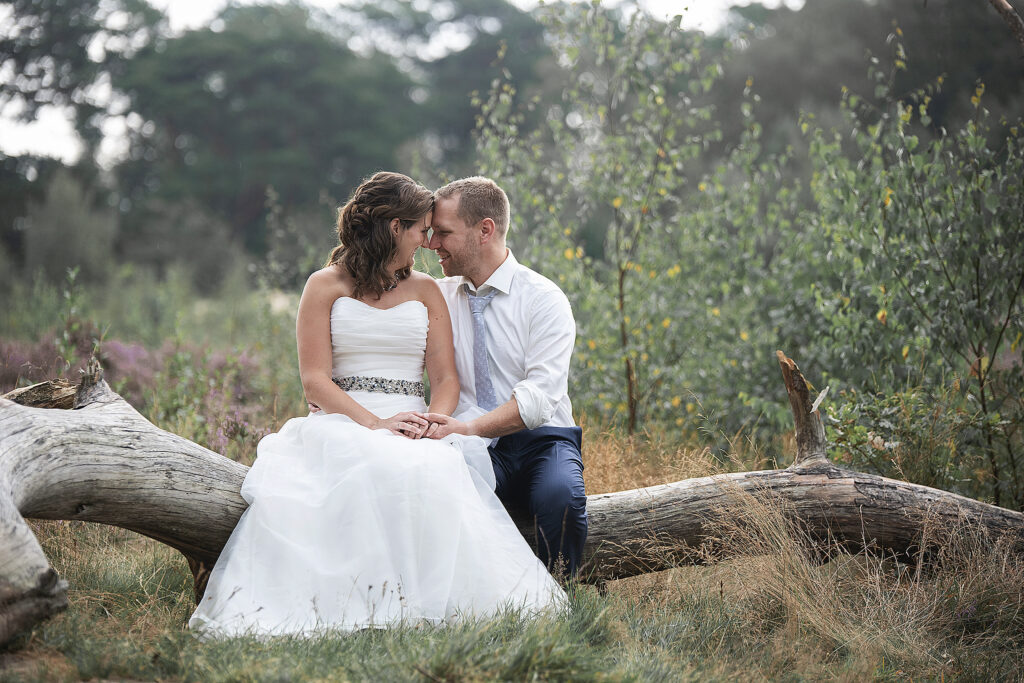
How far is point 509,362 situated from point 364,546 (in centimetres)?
126

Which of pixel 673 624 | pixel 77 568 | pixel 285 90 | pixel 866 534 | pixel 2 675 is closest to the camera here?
pixel 2 675

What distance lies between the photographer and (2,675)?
2.22m

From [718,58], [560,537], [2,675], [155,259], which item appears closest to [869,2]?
[718,58]

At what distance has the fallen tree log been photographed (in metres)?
2.62

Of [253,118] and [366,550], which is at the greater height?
[253,118]

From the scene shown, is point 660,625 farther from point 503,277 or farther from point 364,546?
point 503,277

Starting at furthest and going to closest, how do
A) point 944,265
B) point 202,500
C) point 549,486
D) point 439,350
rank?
point 944,265, point 439,350, point 549,486, point 202,500

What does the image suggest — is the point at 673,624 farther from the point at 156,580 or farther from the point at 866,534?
the point at 156,580

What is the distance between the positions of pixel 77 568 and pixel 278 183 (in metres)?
31.1

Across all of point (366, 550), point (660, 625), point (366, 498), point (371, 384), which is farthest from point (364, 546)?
point (660, 625)

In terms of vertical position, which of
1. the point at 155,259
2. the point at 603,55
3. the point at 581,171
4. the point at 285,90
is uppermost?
the point at 285,90

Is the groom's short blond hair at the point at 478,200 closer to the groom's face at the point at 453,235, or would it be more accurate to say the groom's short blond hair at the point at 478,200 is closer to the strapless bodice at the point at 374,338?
the groom's face at the point at 453,235

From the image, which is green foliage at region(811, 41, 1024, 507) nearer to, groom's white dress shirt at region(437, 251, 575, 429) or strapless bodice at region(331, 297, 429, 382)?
groom's white dress shirt at region(437, 251, 575, 429)

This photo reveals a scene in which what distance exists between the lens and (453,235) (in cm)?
396
